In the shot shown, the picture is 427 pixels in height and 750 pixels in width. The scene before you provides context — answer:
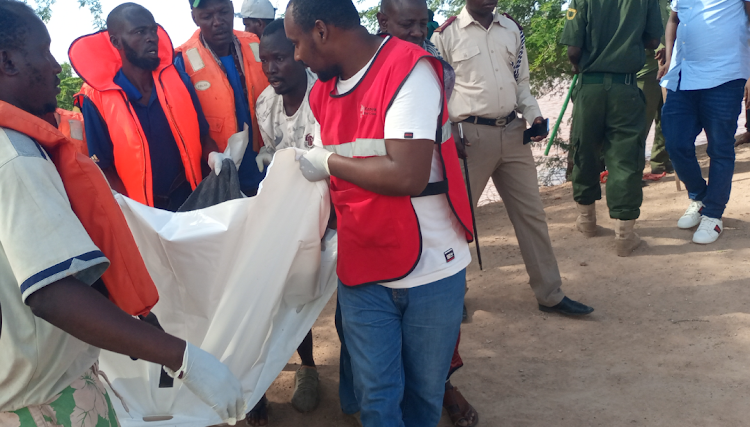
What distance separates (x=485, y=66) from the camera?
390cm

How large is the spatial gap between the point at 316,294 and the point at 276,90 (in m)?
1.02

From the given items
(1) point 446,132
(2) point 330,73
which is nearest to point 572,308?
(1) point 446,132

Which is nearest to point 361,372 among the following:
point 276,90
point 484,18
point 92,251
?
point 92,251

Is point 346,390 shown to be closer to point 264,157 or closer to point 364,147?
point 264,157

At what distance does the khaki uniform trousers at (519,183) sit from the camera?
3.92 metres

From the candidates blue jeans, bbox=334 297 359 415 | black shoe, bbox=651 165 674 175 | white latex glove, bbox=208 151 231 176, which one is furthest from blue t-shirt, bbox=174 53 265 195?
black shoe, bbox=651 165 674 175

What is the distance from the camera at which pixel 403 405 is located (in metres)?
2.46

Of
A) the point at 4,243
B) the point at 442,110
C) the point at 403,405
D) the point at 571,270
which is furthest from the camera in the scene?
the point at 571,270

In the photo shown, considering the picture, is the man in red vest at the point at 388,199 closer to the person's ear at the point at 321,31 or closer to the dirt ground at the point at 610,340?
the person's ear at the point at 321,31

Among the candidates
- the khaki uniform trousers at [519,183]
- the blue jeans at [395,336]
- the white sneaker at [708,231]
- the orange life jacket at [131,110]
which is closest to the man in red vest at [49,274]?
the blue jeans at [395,336]

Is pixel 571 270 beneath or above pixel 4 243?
beneath

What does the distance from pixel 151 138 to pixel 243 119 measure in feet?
1.62

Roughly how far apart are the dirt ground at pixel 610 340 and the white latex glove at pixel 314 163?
1364mm

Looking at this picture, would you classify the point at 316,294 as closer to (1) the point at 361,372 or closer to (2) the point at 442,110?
(1) the point at 361,372
